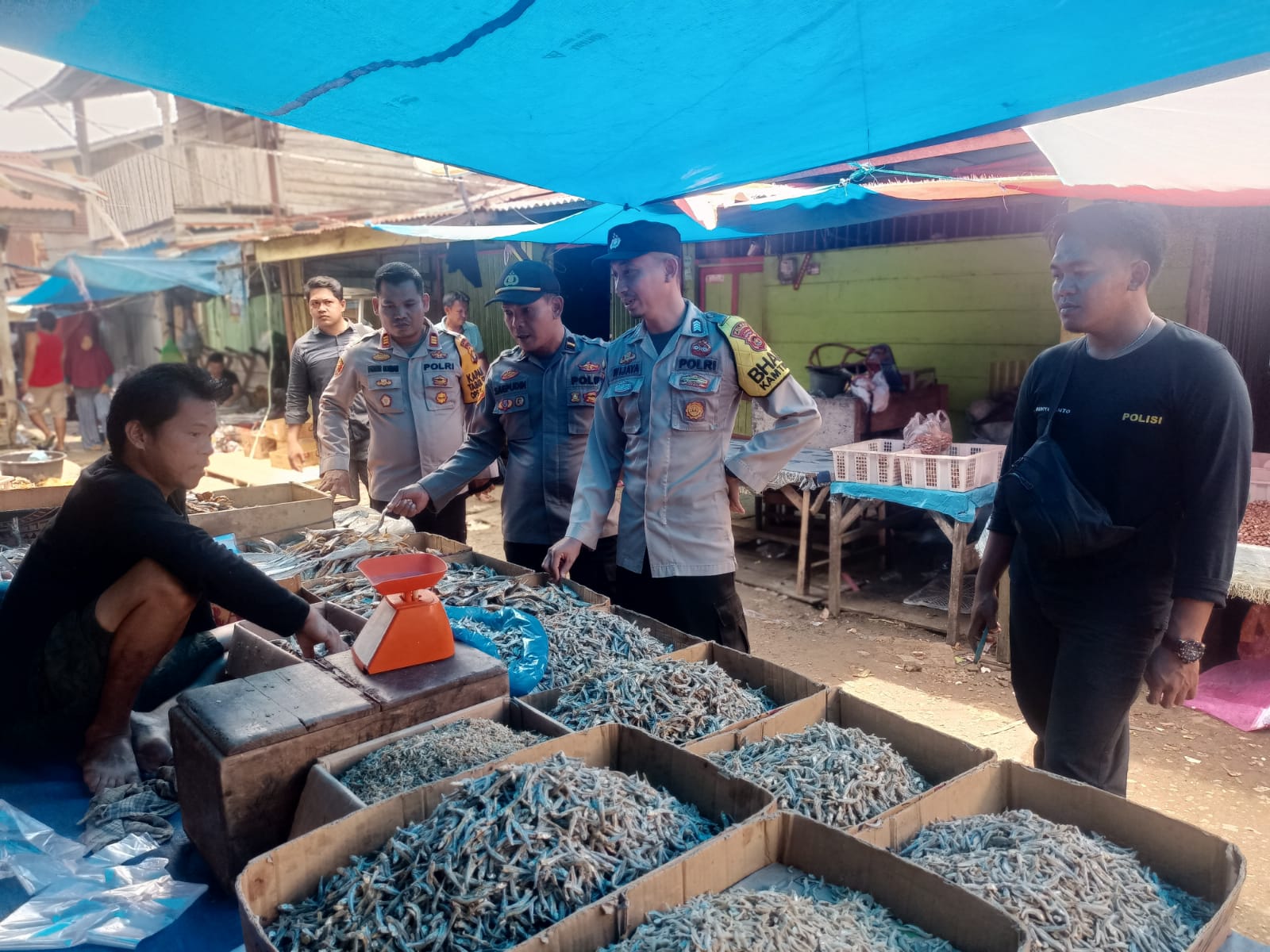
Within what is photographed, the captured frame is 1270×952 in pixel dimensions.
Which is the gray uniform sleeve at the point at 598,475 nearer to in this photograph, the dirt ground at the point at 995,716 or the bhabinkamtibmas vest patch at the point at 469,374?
the bhabinkamtibmas vest patch at the point at 469,374

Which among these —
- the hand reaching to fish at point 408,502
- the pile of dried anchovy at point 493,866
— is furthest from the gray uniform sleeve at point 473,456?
the pile of dried anchovy at point 493,866

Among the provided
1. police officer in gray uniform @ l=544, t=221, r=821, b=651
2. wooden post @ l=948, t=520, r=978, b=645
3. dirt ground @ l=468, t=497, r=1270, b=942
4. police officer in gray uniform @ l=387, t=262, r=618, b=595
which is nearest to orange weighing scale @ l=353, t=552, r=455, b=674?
police officer in gray uniform @ l=544, t=221, r=821, b=651

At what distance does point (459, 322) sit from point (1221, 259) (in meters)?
6.86

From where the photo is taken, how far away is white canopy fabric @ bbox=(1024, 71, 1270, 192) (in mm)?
4219

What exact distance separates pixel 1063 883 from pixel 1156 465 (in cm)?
122

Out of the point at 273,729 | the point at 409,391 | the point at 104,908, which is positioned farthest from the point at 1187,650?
the point at 409,391

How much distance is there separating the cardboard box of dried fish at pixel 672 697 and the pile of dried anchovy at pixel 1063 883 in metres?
0.61

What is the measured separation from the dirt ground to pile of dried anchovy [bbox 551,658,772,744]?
2.14 m

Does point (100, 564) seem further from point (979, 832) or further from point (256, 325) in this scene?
point (256, 325)

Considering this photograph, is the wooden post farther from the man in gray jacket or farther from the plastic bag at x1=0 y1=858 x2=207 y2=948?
the plastic bag at x1=0 y1=858 x2=207 y2=948

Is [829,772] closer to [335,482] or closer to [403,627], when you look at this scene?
[403,627]

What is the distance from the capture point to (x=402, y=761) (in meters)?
1.99

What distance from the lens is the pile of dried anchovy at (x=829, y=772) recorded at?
6.19 feet

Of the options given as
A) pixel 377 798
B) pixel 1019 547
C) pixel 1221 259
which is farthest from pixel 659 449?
pixel 1221 259
